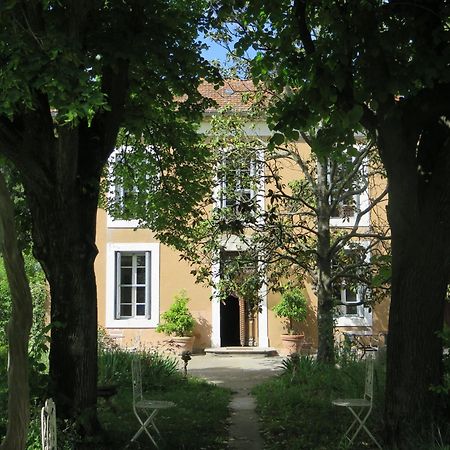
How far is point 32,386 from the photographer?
254 inches

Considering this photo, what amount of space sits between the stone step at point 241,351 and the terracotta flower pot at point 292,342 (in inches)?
14.9

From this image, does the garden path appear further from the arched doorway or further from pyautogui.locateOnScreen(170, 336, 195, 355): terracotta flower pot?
the arched doorway

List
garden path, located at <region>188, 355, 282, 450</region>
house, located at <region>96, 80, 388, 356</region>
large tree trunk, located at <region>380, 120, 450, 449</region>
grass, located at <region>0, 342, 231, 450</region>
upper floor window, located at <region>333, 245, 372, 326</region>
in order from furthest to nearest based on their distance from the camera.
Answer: house, located at <region>96, 80, 388, 356</region> → upper floor window, located at <region>333, 245, 372, 326</region> → garden path, located at <region>188, 355, 282, 450</region> → grass, located at <region>0, 342, 231, 450</region> → large tree trunk, located at <region>380, 120, 450, 449</region>

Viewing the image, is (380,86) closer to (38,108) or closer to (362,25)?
(362,25)

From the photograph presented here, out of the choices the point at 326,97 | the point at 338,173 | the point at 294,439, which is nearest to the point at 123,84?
the point at 326,97

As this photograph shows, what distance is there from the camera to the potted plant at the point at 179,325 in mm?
19016

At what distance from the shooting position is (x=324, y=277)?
43.8ft

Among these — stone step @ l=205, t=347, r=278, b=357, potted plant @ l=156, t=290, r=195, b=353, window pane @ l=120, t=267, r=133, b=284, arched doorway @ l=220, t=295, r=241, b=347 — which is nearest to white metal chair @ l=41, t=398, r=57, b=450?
potted plant @ l=156, t=290, r=195, b=353

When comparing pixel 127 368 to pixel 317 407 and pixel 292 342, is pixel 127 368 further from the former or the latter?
pixel 292 342

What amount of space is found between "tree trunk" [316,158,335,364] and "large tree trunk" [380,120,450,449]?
652 centimetres

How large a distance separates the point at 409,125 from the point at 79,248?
12.3ft

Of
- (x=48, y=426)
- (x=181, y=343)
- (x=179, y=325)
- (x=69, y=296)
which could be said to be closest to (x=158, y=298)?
(x=179, y=325)

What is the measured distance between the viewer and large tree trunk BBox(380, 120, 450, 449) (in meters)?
6.12

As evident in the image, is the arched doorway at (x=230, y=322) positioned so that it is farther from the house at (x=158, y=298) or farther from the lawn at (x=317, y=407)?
the lawn at (x=317, y=407)
